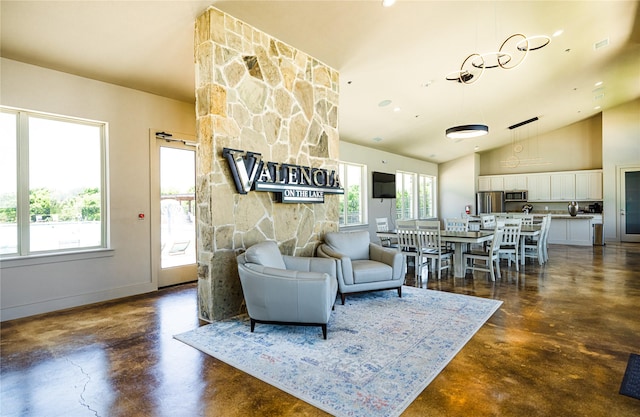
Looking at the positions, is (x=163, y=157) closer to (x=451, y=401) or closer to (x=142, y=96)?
(x=142, y=96)

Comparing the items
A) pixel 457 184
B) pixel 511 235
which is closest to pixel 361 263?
pixel 511 235

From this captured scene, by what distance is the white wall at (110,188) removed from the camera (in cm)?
381

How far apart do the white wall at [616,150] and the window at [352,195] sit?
24.8 feet

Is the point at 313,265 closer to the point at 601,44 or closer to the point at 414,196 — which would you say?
the point at 601,44

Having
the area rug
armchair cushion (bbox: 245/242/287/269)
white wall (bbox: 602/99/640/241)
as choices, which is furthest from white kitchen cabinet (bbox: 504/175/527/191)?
armchair cushion (bbox: 245/242/287/269)

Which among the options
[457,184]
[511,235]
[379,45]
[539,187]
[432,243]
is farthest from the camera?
[457,184]

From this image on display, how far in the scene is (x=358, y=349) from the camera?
2.88 meters

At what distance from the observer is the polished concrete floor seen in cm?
209

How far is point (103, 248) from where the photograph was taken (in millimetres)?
4523

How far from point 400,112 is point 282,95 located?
374cm

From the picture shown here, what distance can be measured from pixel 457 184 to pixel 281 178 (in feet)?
33.5

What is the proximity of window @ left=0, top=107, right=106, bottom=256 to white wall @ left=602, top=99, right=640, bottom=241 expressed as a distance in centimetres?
1286

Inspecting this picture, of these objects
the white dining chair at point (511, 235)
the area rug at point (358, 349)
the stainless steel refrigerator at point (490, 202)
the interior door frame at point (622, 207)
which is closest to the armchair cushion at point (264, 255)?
the area rug at point (358, 349)

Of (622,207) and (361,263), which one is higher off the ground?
(622,207)
